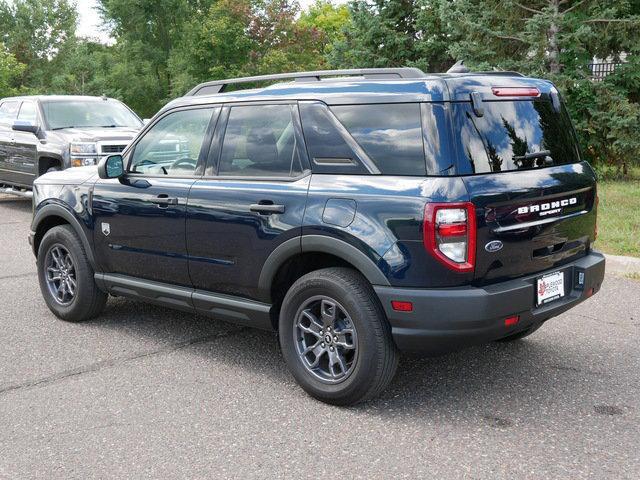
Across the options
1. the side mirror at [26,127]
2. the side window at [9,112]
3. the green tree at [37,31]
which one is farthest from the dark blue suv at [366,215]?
the green tree at [37,31]

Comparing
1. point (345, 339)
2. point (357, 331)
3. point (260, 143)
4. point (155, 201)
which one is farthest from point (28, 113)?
point (357, 331)

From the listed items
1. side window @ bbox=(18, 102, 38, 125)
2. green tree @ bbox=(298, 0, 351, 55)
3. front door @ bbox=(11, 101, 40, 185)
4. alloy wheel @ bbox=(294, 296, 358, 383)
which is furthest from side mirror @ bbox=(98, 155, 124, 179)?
green tree @ bbox=(298, 0, 351, 55)

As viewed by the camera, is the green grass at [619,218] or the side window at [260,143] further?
the green grass at [619,218]

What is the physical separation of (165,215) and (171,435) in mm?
1659

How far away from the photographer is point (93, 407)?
4.14m

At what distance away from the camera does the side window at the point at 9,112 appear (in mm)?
12695

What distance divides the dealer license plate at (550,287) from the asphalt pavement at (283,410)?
603mm

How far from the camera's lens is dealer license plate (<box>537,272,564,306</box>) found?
13.1 ft

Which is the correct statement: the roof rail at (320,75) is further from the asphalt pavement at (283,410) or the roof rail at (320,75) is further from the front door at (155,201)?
the asphalt pavement at (283,410)

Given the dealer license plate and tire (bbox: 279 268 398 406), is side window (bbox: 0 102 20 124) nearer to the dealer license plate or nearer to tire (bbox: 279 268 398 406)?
tire (bbox: 279 268 398 406)

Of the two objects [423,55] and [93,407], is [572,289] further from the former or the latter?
[423,55]

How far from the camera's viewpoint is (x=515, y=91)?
4.11m

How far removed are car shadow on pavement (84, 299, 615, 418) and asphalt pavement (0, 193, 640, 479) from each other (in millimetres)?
13

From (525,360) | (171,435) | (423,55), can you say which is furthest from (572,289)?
(423,55)
